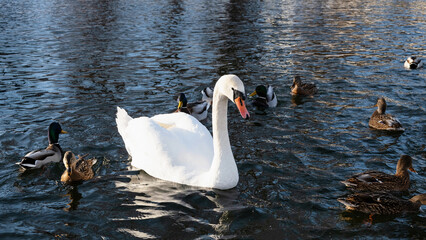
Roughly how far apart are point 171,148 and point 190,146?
0.36 m

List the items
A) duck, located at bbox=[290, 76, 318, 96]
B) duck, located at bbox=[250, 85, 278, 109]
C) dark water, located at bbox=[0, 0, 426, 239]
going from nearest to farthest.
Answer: dark water, located at bbox=[0, 0, 426, 239], duck, located at bbox=[250, 85, 278, 109], duck, located at bbox=[290, 76, 318, 96]

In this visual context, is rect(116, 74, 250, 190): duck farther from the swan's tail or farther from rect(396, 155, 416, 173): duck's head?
rect(396, 155, 416, 173): duck's head

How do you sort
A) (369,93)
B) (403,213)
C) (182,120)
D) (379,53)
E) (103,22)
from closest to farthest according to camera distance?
(403,213) → (182,120) → (369,93) → (379,53) → (103,22)

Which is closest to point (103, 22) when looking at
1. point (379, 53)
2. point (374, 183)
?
point (379, 53)

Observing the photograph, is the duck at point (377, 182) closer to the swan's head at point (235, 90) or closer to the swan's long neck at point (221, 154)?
the swan's long neck at point (221, 154)

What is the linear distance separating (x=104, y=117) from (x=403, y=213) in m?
8.04

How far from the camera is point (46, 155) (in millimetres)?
9672

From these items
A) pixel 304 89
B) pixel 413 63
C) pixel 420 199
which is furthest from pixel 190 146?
pixel 413 63

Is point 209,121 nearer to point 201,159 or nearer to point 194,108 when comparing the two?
point 194,108

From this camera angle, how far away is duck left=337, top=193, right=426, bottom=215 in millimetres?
7664

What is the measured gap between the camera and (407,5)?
39594 millimetres

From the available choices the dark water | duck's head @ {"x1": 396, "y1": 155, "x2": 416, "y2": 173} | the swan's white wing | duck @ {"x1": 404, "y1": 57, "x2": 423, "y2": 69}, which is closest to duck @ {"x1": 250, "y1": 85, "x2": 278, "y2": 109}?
the dark water

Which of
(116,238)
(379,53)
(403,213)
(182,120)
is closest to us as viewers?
(116,238)

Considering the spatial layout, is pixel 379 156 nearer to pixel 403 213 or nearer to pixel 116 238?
pixel 403 213
